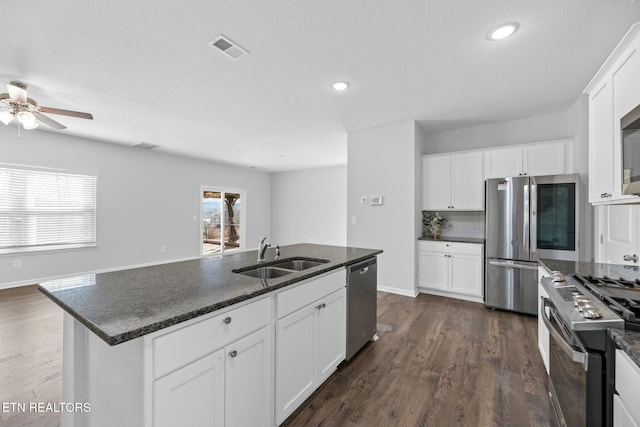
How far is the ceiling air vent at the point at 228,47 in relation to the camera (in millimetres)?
2145

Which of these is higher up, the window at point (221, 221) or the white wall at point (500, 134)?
the white wall at point (500, 134)

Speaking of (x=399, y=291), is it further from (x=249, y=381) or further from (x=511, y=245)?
(x=249, y=381)

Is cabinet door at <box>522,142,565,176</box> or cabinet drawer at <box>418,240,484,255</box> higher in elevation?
cabinet door at <box>522,142,565,176</box>

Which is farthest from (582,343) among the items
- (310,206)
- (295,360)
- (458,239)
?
(310,206)

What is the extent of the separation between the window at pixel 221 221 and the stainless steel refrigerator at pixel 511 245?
253 inches

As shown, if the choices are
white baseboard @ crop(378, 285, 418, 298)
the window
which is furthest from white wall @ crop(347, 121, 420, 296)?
the window

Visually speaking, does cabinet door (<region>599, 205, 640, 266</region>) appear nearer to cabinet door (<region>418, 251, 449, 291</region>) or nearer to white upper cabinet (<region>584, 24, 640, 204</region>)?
white upper cabinet (<region>584, 24, 640, 204</region>)

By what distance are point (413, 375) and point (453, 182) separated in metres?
2.93

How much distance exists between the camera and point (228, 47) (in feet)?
7.36

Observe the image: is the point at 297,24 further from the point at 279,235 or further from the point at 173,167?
the point at 279,235

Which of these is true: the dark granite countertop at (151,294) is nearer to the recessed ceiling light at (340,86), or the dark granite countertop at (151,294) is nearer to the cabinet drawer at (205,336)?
the cabinet drawer at (205,336)

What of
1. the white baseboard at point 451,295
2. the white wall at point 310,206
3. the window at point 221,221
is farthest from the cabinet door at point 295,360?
the window at point 221,221

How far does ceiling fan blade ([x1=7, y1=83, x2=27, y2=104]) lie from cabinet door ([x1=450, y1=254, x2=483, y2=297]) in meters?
5.30

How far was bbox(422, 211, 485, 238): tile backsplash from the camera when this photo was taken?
14.0 feet
